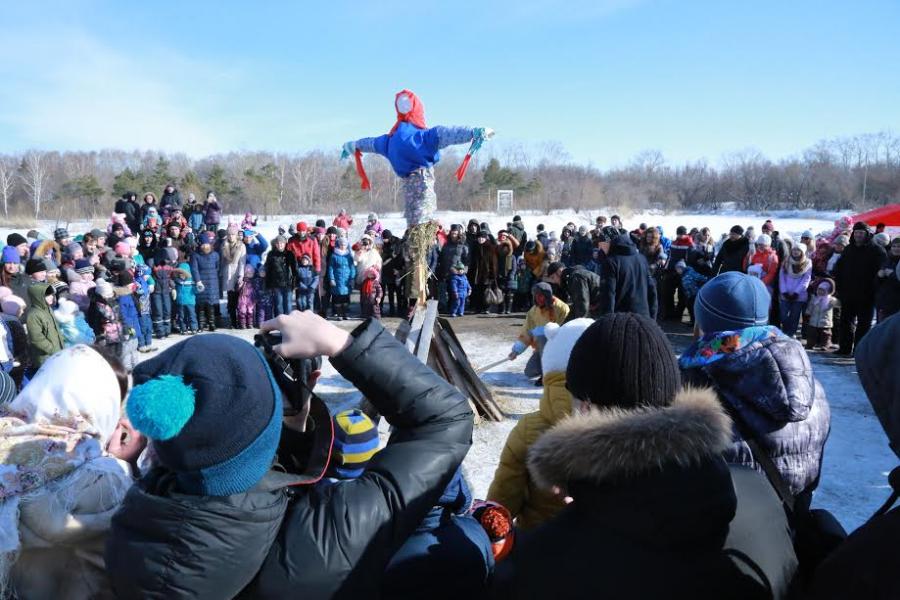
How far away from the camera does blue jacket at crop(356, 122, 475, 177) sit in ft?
18.1

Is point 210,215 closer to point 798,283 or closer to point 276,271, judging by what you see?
point 276,271

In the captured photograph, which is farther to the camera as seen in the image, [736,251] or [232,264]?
[232,264]

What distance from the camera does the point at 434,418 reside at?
1.45 m

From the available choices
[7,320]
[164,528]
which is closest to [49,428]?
[164,528]

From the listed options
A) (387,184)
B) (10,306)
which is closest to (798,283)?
(10,306)

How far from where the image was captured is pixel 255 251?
37.6ft

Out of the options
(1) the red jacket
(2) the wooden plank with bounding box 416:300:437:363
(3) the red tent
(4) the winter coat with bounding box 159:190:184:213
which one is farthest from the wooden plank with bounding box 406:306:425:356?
(3) the red tent

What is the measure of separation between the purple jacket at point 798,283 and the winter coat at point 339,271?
7.45m

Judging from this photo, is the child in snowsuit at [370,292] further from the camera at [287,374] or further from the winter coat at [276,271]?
the camera at [287,374]

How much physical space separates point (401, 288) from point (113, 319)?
5799 millimetres

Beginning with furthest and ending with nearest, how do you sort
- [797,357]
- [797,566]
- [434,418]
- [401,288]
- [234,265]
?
[401,288] → [234,265] → [797,357] → [434,418] → [797,566]

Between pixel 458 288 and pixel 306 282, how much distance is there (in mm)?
2935

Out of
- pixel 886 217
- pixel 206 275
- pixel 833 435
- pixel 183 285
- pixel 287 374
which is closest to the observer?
pixel 287 374

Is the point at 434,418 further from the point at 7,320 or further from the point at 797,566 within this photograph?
the point at 7,320
